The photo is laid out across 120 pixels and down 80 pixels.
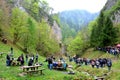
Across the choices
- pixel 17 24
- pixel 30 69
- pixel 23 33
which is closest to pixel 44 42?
pixel 23 33

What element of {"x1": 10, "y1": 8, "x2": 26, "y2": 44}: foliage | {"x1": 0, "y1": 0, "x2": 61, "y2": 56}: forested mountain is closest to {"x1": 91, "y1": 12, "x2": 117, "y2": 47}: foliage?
{"x1": 0, "y1": 0, "x2": 61, "y2": 56}: forested mountain

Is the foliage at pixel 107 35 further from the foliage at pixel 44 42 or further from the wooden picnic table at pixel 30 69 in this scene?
the wooden picnic table at pixel 30 69

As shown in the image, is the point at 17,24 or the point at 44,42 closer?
the point at 17,24

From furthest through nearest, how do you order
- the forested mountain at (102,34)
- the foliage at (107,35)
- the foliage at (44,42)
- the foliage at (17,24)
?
1. the foliage at (44,42)
2. the forested mountain at (102,34)
3. the foliage at (107,35)
4. the foliage at (17,24)

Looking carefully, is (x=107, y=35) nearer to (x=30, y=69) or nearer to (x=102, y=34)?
(x=102, y=34)

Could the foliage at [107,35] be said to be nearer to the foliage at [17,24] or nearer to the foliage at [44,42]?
the foliage at [44,42]

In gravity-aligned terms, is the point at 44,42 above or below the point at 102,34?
below

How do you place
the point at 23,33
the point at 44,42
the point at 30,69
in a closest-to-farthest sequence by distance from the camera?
the point at 30,69 < the point at 23,33 < the point at 44,42

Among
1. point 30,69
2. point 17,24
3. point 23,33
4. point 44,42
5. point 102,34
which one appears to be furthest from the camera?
point 44,42

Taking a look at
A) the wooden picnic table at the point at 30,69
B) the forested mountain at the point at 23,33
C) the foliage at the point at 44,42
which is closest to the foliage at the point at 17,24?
the forested mountain at the point at 23,33

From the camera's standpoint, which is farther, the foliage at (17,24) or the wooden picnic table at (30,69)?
the foliage at (17,24)

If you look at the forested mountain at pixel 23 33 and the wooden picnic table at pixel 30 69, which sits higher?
the forested mountain at pixel 23 33

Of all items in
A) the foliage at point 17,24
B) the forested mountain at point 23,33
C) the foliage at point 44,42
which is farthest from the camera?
the foliage at point 44,42

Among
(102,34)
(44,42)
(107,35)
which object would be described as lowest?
(44,42)
